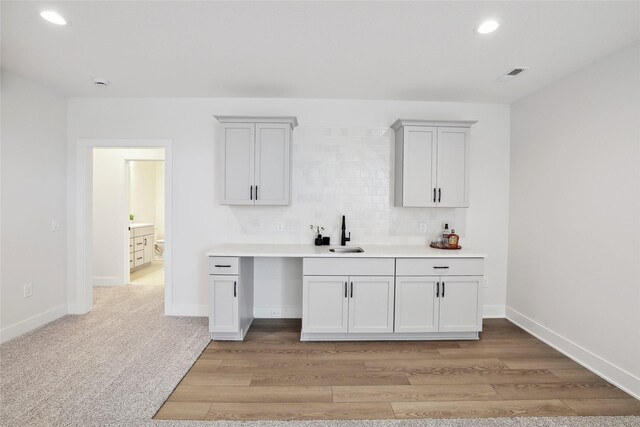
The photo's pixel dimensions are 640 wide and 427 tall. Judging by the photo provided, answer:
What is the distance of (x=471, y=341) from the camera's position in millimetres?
2977

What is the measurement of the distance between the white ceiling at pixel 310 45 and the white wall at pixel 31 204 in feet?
0.87

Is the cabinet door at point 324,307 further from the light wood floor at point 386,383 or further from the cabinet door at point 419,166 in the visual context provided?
the cabinet door at point 419,166

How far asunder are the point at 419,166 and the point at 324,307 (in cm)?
177

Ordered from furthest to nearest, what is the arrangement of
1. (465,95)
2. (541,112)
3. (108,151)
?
1. (108,151)
2. (465,95)
3. (541,112)

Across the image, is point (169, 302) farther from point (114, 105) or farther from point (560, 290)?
point (560, 290)

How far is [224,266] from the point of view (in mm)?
2887

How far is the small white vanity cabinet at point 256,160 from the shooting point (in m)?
3.14

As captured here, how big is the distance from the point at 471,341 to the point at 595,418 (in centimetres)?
110

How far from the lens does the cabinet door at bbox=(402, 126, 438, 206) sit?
319 cm

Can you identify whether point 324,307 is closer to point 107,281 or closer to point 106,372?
point 106,372

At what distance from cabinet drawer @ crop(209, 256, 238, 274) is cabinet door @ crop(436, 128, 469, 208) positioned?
2.21m

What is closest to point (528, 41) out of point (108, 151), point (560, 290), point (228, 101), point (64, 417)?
point (560, 290)

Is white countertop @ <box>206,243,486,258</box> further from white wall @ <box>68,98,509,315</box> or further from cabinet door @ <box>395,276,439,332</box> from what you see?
white wall @ <box>68,98,509,315</box>

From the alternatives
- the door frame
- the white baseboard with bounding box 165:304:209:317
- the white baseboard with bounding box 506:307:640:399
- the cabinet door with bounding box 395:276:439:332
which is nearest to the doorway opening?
the door frame
